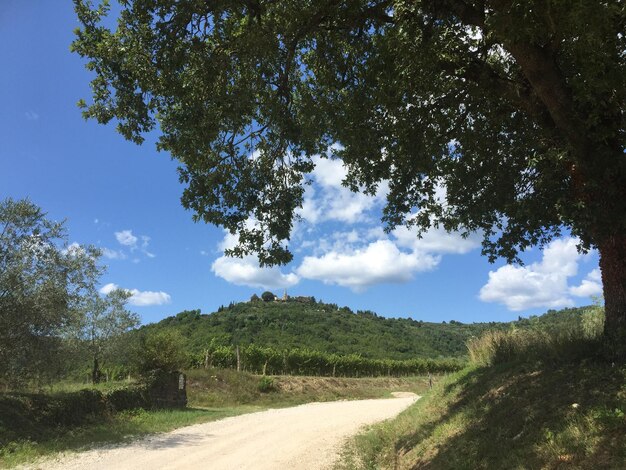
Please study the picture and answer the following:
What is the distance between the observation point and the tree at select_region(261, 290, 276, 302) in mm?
107181

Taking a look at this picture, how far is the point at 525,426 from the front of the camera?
713 centimetres

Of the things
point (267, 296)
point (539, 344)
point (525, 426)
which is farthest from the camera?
point (267, 296)

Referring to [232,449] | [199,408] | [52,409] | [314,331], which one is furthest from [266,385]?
[314,331]

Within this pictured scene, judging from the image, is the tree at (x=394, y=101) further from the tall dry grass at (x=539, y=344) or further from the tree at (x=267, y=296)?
the tree at (x=267, y=296)

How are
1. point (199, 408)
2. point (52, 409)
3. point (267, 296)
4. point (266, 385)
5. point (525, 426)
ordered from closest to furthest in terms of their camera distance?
point (525, 426) < point (52, 409) < point (199, 408) < point (266, 385) < point (267, 296)

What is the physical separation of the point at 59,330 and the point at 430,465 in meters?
11.9

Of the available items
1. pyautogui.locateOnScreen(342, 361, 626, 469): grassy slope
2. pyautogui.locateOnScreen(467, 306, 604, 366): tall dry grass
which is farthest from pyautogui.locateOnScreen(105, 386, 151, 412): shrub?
pyautogui.locateOnScreen(467, 306, 604, 366): tall dry grass

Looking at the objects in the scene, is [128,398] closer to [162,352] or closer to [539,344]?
[162,352]

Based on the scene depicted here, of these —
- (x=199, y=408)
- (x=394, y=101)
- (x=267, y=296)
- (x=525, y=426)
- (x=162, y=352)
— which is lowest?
(x=199, y=408)

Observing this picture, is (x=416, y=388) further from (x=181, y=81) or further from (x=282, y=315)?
(x=181, y=81)

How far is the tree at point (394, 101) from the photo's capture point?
7.36 meters

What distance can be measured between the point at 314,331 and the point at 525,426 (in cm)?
7377

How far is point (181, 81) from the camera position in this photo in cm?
858

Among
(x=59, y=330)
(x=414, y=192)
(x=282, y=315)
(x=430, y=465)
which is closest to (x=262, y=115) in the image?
(x=414, y=192)
